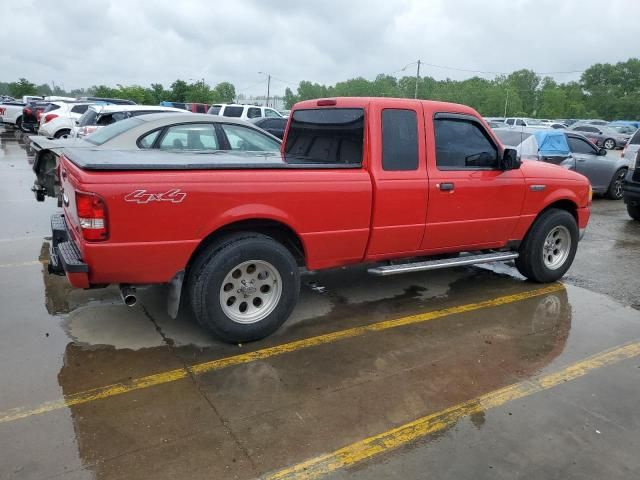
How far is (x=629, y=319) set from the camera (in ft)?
16.4

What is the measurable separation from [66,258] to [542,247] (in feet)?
15.5

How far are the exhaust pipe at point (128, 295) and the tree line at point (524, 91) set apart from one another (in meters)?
72.7

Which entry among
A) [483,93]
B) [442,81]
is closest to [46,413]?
[483,93]

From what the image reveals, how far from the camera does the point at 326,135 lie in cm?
507

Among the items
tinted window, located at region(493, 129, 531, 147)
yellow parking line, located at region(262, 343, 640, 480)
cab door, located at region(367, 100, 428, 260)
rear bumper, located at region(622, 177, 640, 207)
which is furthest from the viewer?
tinted window, located at region(493, 129, 531, 147)

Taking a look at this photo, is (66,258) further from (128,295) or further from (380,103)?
(380,103)

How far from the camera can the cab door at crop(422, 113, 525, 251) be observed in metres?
4.87

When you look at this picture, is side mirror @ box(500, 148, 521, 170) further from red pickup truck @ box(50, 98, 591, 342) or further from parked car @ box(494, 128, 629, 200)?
parked car @ box(494, 128, 629, 200)

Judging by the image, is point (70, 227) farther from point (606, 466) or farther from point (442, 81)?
point (442, 81)

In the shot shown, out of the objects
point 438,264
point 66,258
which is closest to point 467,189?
point 438,264

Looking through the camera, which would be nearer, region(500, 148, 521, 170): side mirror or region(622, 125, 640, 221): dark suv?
region(500, 148, 521, 170): side mirror

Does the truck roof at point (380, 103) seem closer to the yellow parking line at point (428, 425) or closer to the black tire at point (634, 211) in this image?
the yellow parking line at point (428, 425)

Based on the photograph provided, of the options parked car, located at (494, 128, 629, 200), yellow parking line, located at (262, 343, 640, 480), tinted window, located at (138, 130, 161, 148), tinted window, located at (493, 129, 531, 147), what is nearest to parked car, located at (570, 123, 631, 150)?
parked car, located at (494, 128, 629, 200)

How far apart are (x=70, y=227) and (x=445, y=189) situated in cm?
325
